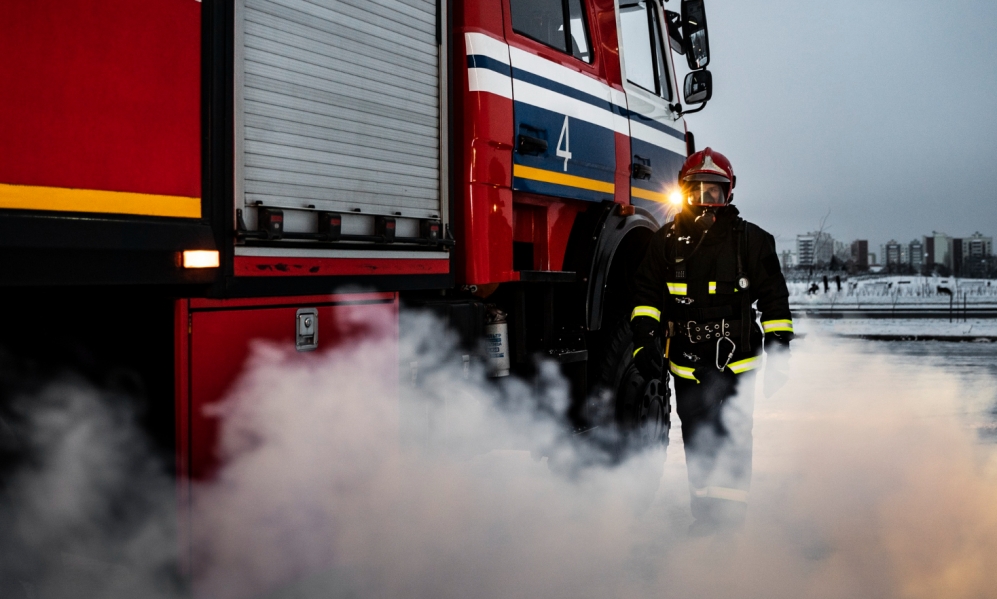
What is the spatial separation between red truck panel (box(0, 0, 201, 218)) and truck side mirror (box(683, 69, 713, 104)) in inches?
133

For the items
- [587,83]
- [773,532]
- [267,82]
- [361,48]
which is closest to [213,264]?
[267,82]

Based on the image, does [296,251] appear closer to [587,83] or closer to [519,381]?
[519,381]

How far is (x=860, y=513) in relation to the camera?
4.49m

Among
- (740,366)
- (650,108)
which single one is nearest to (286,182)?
(740,366)

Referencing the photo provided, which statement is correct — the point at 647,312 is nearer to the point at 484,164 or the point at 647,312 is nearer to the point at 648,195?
the point at 648,195

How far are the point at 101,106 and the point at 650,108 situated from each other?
3608 millimetres

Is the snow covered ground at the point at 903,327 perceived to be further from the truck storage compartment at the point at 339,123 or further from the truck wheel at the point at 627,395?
the truck storage compartment at the point at 339,123

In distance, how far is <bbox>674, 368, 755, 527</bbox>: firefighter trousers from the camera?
418cm

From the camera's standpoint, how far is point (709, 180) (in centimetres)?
425

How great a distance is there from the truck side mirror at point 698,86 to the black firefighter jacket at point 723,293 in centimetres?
126

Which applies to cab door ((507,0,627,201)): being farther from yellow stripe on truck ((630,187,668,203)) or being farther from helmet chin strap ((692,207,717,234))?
helmet chin strap ((692,207,717,234))

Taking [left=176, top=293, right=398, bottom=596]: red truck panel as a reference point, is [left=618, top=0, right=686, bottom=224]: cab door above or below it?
above

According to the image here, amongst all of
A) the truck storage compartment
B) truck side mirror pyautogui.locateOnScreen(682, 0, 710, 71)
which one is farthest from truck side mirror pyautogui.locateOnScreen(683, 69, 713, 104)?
the truck storage compartment

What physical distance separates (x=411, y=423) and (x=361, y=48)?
4.72ft
